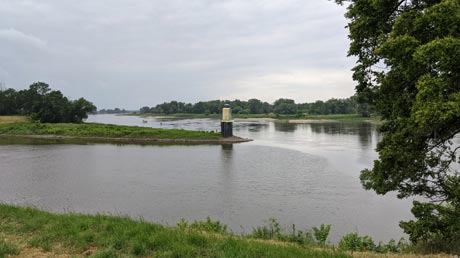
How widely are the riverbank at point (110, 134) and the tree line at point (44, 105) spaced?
1009cm

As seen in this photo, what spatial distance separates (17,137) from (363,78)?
254 ft

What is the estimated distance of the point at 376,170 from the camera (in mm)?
8047

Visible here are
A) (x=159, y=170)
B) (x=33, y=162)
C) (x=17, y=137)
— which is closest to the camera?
(x=159, y=170)

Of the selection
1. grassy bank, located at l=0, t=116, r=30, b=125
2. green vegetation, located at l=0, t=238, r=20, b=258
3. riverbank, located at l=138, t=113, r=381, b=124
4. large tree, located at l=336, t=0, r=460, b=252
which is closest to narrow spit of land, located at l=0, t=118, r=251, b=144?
grassy bank, located at l=0, t=116, r=30, b=125

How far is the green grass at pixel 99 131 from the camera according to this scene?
63.6 m

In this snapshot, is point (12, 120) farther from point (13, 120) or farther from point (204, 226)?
point (204, 226)

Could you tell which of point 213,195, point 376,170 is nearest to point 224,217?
point 213,195

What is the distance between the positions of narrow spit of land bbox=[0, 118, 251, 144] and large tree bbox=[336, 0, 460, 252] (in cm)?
5083

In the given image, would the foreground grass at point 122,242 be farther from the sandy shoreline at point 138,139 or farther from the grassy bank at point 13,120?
the grassy bank at point 13,120

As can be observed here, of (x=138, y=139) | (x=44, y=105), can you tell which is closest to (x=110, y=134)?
(x=138, y=139)

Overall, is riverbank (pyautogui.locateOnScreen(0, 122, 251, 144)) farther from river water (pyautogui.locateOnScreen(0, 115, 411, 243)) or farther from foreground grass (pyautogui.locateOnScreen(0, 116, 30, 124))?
river water (pyautogui.locateOnScreen(0, 115, 411, 243))

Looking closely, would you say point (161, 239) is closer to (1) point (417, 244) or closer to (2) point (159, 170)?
(1) point (417, 244)

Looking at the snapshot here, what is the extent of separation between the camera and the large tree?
5.45 metres

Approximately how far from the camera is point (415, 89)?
22.7ft
